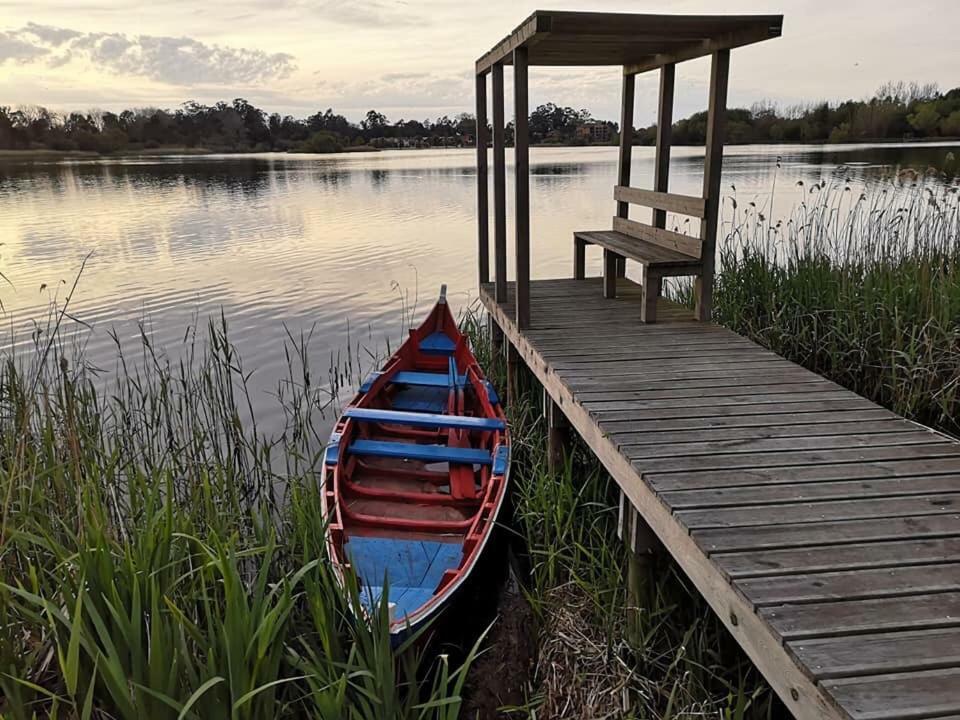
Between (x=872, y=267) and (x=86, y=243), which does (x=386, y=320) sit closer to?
(x=872, y=267)

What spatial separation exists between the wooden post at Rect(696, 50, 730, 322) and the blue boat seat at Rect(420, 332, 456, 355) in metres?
2.13

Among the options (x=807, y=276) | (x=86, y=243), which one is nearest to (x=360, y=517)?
(x=807, y=276)

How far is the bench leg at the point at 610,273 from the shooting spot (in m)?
5.25

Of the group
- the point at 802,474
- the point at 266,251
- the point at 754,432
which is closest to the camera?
the point at 802,474

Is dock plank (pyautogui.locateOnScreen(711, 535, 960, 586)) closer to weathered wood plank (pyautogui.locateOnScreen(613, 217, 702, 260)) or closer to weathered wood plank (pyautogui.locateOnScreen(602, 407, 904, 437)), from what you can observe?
weathered wood plank (pyautogui.locateOnScreen(602, 407, 904, 437))

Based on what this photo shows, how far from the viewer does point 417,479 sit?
426 centimetres

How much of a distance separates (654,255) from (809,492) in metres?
2.51

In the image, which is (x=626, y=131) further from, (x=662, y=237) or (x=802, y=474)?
(x=802, y=474)

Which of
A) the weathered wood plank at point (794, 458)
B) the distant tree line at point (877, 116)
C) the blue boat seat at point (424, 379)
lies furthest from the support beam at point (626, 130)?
the distant tree line at point (877, 116)

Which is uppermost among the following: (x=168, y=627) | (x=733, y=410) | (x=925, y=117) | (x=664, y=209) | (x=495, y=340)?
(x=925, y=117)

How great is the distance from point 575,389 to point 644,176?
2515cm

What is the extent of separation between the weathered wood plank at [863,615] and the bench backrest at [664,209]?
9.61 ft

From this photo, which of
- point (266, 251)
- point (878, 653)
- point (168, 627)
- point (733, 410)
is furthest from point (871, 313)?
point (266, 251)

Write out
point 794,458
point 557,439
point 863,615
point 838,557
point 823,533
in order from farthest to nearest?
point 557,439 < point 794,458 < point 823,533 < point 838,557 < point 863,615
